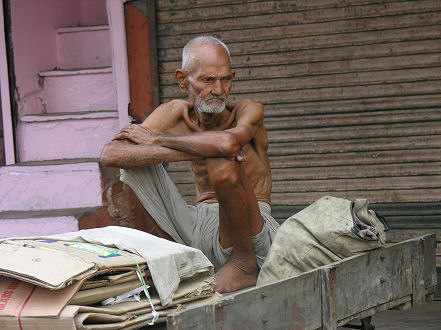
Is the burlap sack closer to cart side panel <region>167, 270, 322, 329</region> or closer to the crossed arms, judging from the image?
cart side panel <region>167, 270, 322, 329</region>

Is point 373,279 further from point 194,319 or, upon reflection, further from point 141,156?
point 141,156

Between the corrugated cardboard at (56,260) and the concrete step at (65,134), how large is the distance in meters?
3.25

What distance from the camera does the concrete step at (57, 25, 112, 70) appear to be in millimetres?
6344

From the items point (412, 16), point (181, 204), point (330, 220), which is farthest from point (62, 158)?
point (330, 220)

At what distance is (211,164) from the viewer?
126 inches

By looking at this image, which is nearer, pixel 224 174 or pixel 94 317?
pixel 94 317

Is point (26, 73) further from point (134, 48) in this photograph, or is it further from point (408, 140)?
point (408, 140)

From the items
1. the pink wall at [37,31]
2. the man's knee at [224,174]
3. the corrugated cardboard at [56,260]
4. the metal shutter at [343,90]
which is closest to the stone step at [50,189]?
the pink wall at [37,31]

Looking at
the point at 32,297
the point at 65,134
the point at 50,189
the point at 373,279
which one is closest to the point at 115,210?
the point at 50,189

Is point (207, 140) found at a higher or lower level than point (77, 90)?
lower

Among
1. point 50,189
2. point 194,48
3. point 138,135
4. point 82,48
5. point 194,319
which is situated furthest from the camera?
point 82,48

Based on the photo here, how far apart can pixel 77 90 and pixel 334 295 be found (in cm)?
406

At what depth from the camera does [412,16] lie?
5.17 m

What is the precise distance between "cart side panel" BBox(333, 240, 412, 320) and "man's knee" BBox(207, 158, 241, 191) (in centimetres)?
69
